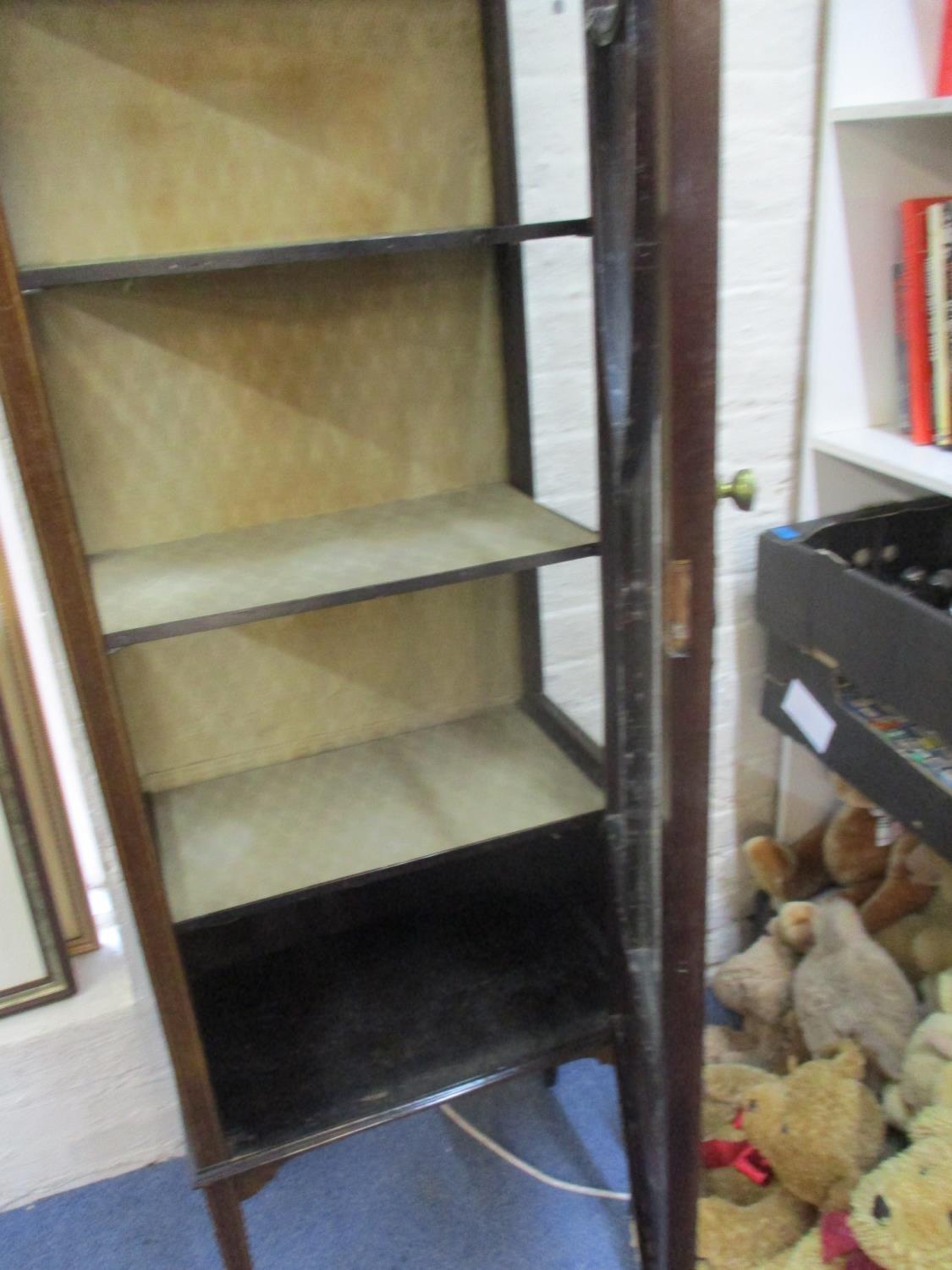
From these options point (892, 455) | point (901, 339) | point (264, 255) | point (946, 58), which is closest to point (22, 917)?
point (264, 255)

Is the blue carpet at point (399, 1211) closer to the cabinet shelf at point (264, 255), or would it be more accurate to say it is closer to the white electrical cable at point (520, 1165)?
the white electrical cable at point (520, 1165)

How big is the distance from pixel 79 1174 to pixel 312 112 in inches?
60.9

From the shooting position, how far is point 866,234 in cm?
133

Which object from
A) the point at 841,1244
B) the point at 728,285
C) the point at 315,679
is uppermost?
the point at 728,285

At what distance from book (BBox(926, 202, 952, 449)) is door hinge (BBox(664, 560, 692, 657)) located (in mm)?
721

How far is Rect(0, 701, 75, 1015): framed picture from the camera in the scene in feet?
4.30

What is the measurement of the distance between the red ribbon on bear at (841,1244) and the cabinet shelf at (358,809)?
64cm

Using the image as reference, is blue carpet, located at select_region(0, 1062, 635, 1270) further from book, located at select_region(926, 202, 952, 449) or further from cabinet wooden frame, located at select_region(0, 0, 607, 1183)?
book, located at select_region(926, 202, 952, 449)

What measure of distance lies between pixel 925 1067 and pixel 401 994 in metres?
0.70

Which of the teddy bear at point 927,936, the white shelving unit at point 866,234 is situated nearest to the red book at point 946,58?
Result: the white shelving unit at point 866,234

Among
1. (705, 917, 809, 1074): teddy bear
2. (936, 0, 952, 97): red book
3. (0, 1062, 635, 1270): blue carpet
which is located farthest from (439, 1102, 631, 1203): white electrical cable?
(936, 0, 952, 97): red book

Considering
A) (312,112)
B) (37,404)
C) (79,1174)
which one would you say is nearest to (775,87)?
(312,112)

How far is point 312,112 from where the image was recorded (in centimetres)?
106

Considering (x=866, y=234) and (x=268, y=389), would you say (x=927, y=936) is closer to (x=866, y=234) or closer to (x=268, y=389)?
(x=866, y=234)
